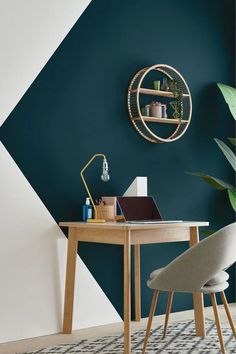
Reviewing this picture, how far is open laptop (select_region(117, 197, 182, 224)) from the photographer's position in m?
3.40

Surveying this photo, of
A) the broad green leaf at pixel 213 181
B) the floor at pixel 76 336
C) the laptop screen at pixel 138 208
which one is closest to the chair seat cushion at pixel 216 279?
the laptop screen at pixel 138 208

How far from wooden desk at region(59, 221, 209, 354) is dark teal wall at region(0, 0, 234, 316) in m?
0.24

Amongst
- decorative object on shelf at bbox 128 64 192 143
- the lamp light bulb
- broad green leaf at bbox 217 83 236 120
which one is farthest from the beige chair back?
broad green leaf at bbox 217 83 236 120

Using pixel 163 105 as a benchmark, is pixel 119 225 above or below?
below

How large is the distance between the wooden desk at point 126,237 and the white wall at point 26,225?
10 centimetres

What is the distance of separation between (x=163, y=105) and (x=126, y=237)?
1.40 m

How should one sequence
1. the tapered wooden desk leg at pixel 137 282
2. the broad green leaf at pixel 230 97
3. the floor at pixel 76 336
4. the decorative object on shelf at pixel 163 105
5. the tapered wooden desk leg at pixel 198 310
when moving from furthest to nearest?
the broad green leaf at pixel 230 97
the decorative object on shelf at pixel 163 105
the tapered wooden desk leg at pixel 137 282
the tapered wooden desk leg at pixel 198 310
the floor at pixel 76 336

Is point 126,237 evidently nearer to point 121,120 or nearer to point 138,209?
point 138,209

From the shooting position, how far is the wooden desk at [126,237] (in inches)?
119

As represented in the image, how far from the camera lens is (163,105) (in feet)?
13.5

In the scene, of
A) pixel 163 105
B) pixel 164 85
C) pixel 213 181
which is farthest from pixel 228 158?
pixel 164 85

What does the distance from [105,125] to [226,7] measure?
1728 mm

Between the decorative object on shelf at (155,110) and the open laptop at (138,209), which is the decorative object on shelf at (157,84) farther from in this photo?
the open laptop at (138,209)

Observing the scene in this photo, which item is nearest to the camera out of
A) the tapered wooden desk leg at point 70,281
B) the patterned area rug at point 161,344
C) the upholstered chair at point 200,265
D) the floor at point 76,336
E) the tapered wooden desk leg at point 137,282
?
the upholstered chair at point 200,265
